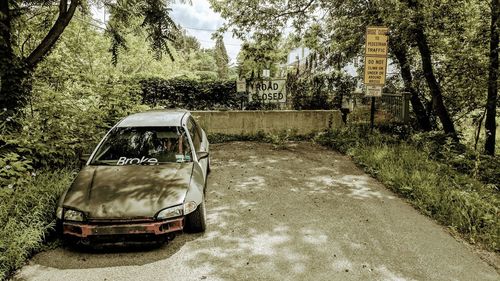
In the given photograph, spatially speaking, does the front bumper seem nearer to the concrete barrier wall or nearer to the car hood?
the car hood

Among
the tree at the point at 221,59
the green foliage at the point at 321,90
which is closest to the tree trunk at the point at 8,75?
the green foliage at the point at 321,90

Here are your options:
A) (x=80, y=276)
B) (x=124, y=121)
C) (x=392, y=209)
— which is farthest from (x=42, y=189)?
(x=392, y=209)

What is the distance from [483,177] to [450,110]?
149 inches

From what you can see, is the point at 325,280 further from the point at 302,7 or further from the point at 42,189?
the point at 302,7

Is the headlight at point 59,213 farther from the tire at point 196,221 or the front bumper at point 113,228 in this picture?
the tire at point 196,221

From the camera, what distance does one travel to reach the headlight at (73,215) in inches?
150

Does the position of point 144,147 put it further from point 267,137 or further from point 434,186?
point 267,137

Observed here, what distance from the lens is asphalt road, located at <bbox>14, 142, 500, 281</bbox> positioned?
11.8 ft

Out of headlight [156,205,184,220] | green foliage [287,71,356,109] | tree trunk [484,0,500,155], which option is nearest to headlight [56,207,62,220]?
headlight [156,205,184,220]

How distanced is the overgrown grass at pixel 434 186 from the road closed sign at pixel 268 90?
140 inches

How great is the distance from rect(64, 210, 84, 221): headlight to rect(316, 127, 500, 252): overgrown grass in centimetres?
500

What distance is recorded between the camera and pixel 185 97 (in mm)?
12188

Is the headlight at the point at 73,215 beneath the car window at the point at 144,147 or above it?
beneath

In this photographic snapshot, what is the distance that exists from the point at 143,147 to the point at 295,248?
2727 mm
